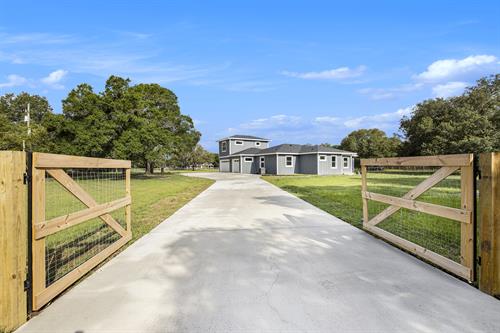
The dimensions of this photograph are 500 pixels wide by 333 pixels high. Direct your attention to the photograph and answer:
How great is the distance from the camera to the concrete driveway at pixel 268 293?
2.24m

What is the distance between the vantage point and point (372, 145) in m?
47.0

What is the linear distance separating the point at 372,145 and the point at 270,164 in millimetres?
22806

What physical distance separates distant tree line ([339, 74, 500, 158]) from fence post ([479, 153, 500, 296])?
30.4 meters

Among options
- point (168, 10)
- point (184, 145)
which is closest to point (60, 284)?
point (168, 10)

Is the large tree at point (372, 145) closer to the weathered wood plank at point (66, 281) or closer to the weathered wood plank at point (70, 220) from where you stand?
the weathered wood plank at point (70, 220)

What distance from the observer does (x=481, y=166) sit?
9.66 ft

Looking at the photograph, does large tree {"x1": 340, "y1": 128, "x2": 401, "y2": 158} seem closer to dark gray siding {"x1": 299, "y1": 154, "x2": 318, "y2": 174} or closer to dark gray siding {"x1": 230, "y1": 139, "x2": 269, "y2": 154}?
dark gray siding {"x1": 299, "y1": 154, "x2": 318, "y2": 174}

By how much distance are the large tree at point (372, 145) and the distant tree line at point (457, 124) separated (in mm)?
5299

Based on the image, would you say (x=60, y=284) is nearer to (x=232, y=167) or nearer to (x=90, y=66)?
(x=90, y=66)

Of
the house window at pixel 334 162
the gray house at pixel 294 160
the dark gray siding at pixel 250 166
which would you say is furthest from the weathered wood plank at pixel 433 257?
the dark gray siding at pixel 250 166

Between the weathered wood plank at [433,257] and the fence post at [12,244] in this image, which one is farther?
the weathered wood plank at [433,257]

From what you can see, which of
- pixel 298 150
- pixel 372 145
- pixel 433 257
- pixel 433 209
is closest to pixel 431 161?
→ pixel 433 209

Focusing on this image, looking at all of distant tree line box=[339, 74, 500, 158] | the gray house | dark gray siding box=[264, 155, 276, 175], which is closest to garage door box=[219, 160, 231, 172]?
the gray house

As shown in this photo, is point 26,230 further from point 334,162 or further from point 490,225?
point 334,162
